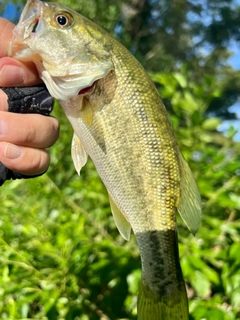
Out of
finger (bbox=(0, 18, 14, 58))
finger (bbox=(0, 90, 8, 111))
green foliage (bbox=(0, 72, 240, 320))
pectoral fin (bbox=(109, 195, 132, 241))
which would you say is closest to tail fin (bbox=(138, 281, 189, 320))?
pectoral fin (bbox=(109, 195, 132, 241))

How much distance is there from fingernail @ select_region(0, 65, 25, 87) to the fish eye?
0.70ft

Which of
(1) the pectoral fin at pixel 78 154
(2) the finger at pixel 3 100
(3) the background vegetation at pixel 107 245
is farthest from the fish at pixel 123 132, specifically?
(3) the background vegetation at pixel 107 245

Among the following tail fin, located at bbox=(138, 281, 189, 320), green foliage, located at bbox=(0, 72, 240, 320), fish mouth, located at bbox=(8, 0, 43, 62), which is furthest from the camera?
green foliage, located at bbox=(0, 72, 240, 320)

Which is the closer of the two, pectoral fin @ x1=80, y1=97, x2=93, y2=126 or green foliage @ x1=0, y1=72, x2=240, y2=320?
pectoral fin @ x1=80, y1=97, x2=93, y2=126

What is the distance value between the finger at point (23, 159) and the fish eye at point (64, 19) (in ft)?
1.32

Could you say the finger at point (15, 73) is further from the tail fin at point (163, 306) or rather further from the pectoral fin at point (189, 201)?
the tail fin at point (163, 306)

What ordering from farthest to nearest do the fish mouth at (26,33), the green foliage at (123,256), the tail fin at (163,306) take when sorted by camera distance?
the green foliage at (123,256) → the tail fin at (163,306) → the fish mouth at (26,33)

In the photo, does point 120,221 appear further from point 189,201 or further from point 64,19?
point 64,19

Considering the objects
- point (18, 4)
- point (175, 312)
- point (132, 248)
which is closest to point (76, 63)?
point (175, 312)

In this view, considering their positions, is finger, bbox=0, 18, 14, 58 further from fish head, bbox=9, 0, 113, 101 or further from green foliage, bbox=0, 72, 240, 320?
green foliage, bbox=0, 72, 240, 320

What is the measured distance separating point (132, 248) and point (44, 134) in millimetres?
1087

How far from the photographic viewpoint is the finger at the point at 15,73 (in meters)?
1.25

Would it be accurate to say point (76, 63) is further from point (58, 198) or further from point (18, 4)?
point (18, 4)

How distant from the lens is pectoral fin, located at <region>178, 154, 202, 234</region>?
1343 mm
